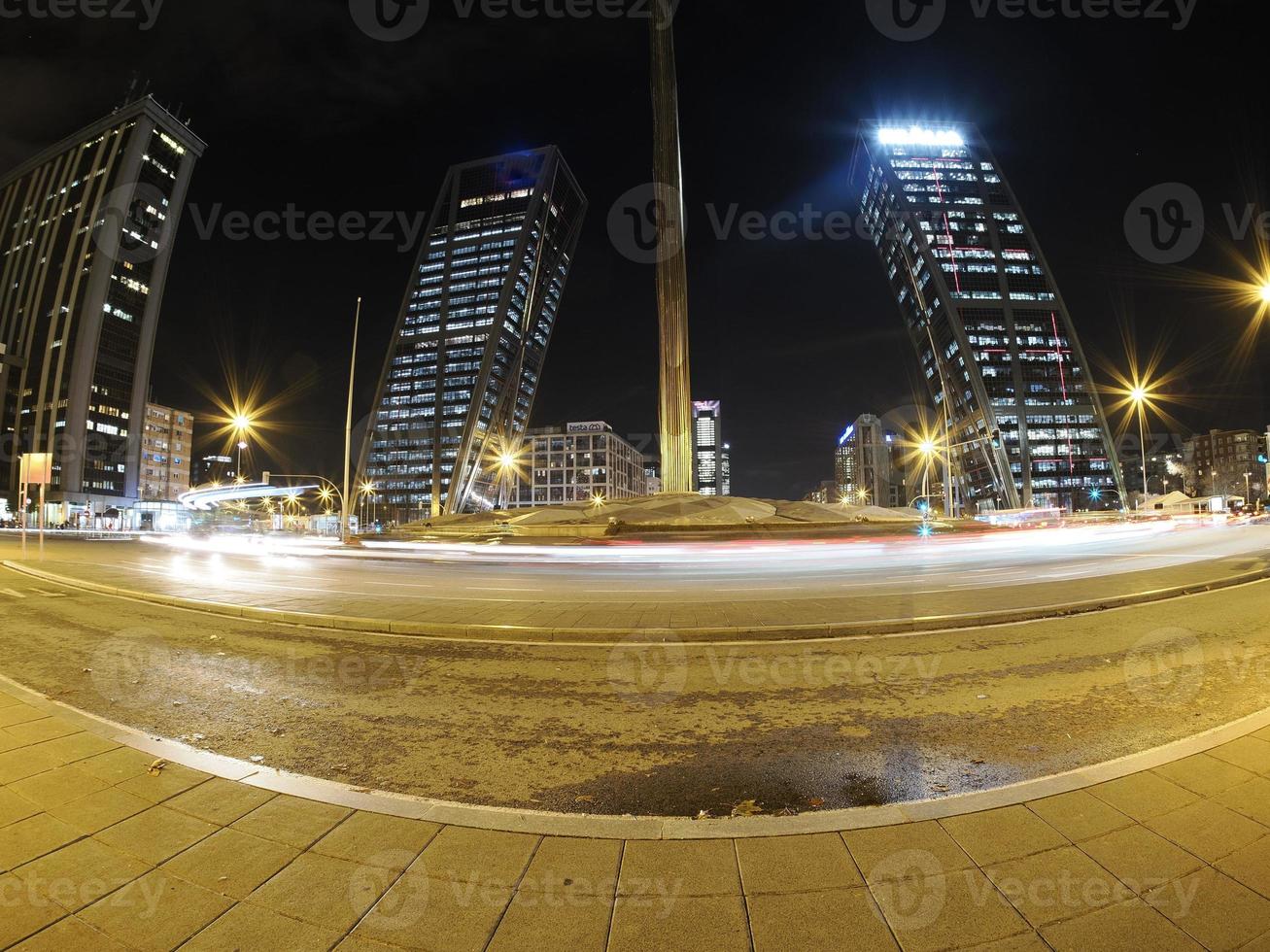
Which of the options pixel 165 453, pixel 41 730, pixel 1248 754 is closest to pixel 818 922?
pixel 1248 754

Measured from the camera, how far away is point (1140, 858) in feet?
9.14

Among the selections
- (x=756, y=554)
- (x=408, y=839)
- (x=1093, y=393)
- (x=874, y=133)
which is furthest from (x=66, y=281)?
(x=1093, y=393)

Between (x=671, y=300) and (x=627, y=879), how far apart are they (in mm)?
41495

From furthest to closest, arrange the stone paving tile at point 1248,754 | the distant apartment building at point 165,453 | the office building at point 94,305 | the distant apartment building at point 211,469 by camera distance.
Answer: the distant apartment building at point 211,469, the distant apartment building at point 165,453, the office building at point 94,305, the stone paving tile at point 1248,754

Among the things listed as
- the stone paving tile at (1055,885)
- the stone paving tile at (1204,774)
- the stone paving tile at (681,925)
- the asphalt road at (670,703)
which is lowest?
the asphalt road at (670,703)

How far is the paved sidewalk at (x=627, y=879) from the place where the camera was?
2305 mm

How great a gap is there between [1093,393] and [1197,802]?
134 m

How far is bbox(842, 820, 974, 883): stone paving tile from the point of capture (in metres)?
2.73

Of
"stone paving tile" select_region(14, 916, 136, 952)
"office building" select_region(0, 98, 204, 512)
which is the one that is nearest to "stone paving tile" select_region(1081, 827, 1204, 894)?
"stone paving tile" select_region(14, 916, 136, 952)

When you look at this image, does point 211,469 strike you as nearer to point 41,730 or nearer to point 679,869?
point 41,730

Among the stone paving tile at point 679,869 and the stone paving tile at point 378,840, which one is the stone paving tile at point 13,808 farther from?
the stone paving tile at point 679,869

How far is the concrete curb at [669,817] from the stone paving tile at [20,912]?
1.15m

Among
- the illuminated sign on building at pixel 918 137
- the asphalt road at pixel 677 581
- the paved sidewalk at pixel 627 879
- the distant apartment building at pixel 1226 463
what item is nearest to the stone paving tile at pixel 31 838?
the paved sidewalk at pixel 627 879

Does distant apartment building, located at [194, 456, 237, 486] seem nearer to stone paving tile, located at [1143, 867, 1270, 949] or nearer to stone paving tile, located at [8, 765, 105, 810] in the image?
stone paving tile, located at [8, 765, 105, 810]
